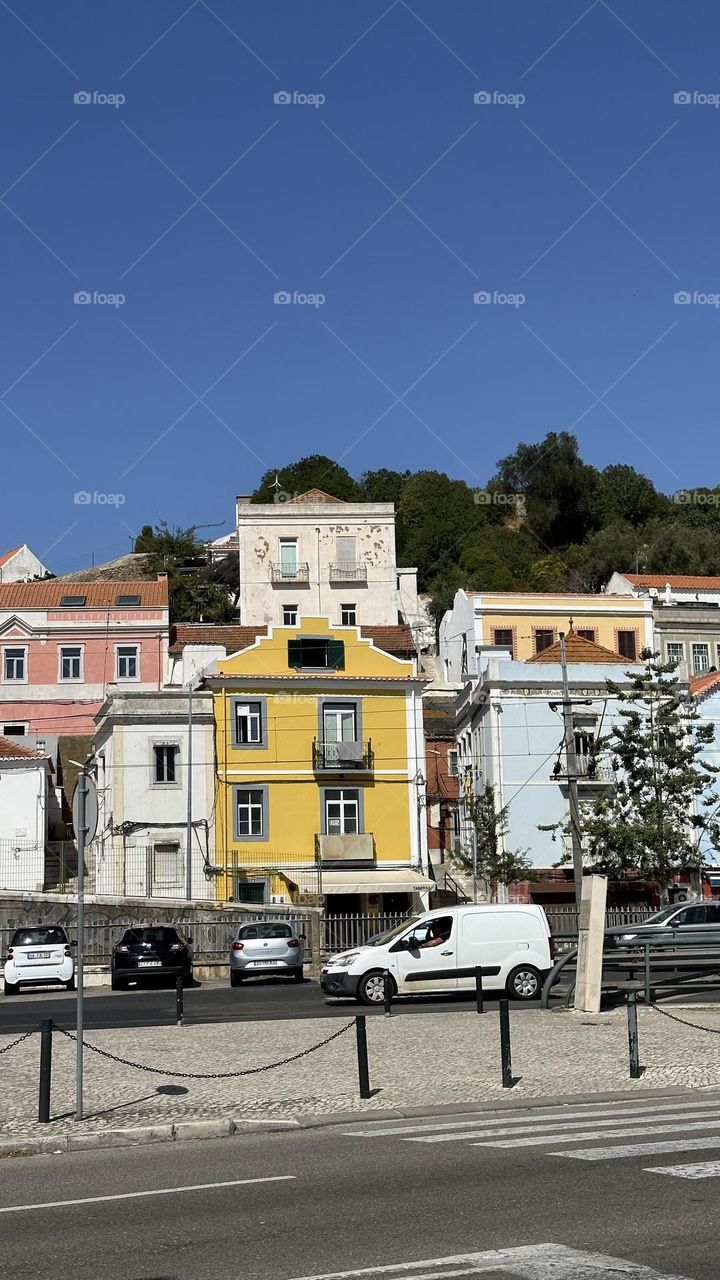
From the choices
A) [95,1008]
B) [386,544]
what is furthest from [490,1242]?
[386,544]

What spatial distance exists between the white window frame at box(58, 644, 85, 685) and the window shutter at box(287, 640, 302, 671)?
63.5ft

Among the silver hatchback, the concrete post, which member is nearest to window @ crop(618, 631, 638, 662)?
the silver hatchback

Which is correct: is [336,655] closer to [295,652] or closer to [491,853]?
[295,652]

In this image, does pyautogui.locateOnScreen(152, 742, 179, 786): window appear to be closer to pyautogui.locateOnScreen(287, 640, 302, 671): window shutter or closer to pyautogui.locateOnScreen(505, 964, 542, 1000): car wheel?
pyautogui.locateOnScreen(287, 640, 302, 671): window shutter

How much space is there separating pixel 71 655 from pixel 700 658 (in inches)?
1224

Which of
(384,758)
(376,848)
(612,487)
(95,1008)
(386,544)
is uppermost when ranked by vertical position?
(612,487)

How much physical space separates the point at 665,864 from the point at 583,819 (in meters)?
3.73

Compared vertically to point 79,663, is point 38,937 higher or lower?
lower

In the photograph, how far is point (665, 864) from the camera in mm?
48656

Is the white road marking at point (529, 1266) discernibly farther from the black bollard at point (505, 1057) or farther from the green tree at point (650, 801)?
the green tree at point (650, 801)

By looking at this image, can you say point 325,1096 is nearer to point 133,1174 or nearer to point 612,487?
point 133,1174

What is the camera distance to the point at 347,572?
255ft

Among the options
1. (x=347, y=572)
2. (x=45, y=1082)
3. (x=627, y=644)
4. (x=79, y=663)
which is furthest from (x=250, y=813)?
(x=45, y=1082)

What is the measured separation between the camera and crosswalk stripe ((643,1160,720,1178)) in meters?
9.80
